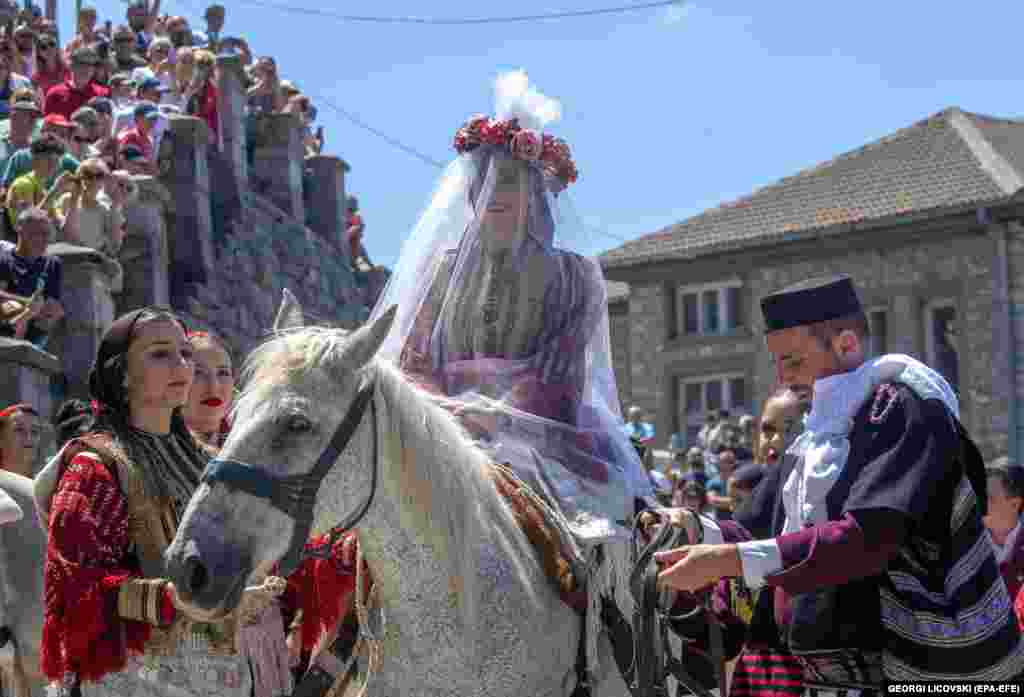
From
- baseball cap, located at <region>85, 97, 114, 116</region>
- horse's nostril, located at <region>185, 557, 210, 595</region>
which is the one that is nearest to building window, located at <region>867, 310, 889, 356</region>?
baseball cap, located at <region>85, 97, 114, 116</region>

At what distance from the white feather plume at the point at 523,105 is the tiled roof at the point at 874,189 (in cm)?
2864

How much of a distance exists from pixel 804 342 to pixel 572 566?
3.40ft

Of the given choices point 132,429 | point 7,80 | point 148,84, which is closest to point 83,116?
point 7,80

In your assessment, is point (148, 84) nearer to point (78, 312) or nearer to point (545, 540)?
point (78, 312)

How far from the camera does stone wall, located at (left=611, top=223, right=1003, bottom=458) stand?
110ft

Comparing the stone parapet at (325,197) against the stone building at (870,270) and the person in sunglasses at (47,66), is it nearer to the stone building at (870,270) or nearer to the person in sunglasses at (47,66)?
the person in sunglasses at (47,66)

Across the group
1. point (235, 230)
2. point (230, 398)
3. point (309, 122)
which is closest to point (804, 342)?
point (230, 398)

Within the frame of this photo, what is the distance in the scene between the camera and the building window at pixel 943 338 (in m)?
34.5

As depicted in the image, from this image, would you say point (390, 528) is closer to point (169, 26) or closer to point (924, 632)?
point (924, 632)

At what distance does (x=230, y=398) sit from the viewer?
21.7ft

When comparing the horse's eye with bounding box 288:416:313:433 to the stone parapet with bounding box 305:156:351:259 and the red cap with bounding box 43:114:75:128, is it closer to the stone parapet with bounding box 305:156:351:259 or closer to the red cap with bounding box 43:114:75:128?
the red cap with bounding box 43:114:75:128

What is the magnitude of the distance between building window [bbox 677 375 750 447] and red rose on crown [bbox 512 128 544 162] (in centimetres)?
3179

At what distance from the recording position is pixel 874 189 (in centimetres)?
3653

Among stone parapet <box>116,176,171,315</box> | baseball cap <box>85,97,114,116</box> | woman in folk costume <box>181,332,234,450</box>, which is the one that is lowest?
woman in folk costume <box>181,332,234,450</box>
